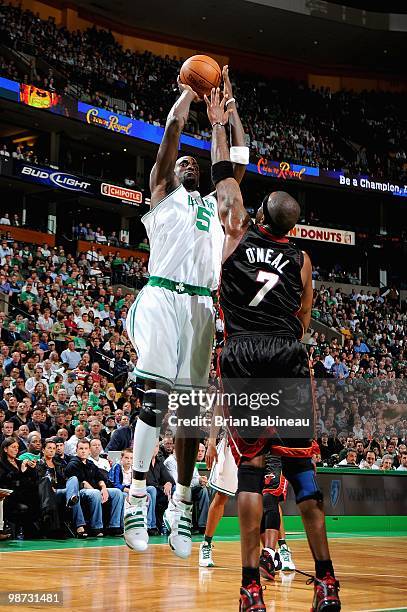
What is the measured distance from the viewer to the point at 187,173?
594 centimetres

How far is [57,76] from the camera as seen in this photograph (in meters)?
28.5

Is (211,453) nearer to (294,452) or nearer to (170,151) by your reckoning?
(294,452)

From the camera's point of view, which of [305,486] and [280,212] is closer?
[305,486]

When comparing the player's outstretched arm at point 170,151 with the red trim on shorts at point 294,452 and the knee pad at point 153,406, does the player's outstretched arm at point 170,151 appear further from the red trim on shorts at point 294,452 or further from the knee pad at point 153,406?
the red trim on shorts at point 294,452

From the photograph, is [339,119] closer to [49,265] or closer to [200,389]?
[49,265]

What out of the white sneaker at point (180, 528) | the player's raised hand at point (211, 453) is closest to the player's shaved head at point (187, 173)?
the white sneaker at point (180, 528)

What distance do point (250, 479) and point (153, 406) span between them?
86 centimetres

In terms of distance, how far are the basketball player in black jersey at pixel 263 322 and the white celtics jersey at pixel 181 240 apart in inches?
16.4

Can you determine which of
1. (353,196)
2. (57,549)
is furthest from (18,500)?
(353,196)

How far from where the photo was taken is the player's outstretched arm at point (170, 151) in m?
5.56

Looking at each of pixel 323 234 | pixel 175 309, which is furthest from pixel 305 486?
pixel 323 234

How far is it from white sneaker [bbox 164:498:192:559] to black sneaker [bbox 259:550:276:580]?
248cm

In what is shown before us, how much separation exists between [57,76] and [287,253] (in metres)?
24.9

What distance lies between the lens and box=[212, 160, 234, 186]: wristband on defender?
5520 millimetres
